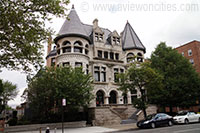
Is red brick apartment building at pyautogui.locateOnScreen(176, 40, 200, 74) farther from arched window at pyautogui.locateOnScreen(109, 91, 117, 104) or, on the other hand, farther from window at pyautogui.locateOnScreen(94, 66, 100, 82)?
window at pyautogui.locateOnScreen(94, 66, 100, 82)

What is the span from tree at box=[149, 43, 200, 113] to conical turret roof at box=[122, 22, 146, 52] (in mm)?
6364

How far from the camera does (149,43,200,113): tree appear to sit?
25219 millimetres

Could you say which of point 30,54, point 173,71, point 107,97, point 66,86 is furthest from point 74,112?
point 173,71

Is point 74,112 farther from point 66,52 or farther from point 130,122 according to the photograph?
point 66,52

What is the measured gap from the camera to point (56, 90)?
1825 centimetres

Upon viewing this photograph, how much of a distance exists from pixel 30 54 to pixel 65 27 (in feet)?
55.8

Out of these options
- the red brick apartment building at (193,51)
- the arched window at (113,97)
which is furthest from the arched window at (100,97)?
the red brick apartment building at (193,51)

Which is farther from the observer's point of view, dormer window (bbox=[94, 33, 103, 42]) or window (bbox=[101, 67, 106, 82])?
dormer window (bbox=[94, 33, 103, 42])

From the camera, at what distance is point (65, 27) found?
2830 cm

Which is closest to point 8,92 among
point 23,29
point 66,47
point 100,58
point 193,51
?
point 66,47

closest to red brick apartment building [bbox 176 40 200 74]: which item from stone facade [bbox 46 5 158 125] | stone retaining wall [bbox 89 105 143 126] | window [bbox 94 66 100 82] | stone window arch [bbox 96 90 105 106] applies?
stone facade [bbox 46 5 158 125]

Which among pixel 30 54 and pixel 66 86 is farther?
pixel 66 86

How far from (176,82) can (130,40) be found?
1357cm

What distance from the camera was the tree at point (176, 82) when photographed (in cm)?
2522
